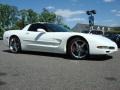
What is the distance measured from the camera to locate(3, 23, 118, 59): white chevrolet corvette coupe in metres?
8.45

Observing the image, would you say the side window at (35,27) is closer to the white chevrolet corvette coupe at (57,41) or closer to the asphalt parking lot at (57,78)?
the white chevrolet corvette coupe at (57,41)

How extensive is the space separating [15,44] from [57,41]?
2359mm

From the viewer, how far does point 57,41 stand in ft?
30.1

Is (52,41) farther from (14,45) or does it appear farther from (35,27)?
(14,45)

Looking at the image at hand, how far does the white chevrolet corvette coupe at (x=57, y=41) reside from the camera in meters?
8.45

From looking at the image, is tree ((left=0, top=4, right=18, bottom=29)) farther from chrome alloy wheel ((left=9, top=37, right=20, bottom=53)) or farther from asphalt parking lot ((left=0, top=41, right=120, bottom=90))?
asphalt parking lot ((left=0, top=41, right=120, bottom=90))

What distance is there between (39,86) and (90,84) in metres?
0.92

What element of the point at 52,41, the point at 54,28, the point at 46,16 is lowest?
the point at 52,41

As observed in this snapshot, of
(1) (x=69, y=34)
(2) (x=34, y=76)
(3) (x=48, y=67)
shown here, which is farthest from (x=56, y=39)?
(2) (x=34, y=76)

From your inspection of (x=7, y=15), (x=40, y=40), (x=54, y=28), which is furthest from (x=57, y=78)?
(x=7, y=15)

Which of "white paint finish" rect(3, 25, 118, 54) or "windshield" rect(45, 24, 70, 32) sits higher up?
"windshield" rect(45, 24, 70, 32)

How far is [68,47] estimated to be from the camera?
8930mm

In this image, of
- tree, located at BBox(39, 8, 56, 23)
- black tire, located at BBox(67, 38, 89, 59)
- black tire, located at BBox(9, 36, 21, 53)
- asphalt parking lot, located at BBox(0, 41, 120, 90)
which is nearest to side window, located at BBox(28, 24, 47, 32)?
black tire, located at BBox(9, 36, 21, 53)

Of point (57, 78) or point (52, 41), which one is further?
point (52, 41)
